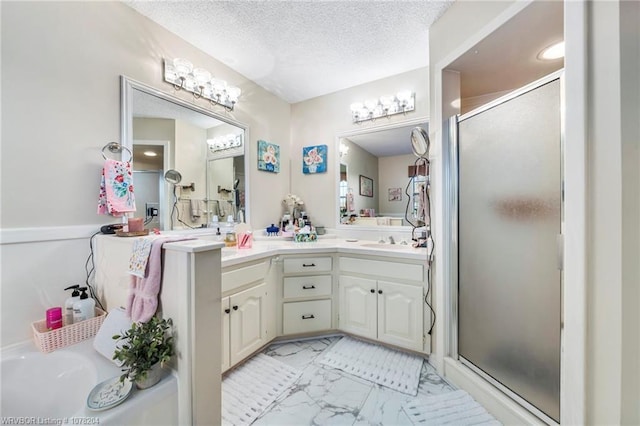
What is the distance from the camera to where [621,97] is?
0.72m

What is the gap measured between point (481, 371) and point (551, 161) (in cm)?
126

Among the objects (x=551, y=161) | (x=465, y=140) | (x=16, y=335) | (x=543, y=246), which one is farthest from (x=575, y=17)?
(x=16, y=335)

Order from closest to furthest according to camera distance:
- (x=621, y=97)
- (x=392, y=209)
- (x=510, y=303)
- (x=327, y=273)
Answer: (x=621, y=97) < (x=510, y=303) < (x=327, y=273) < (x=392, y=209)

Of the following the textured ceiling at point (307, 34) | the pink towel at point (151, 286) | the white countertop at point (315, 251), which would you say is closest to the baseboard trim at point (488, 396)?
the white countertop at point (315, 251)

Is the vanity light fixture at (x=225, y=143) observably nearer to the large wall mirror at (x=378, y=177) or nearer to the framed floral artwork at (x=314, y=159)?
the framed floral artwork at (x=314, y=159)

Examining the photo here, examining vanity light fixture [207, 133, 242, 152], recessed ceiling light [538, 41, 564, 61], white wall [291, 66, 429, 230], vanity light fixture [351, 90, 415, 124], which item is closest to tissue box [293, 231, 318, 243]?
white wall [291, 66, 429, 230]

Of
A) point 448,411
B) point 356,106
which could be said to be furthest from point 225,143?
point 448,411

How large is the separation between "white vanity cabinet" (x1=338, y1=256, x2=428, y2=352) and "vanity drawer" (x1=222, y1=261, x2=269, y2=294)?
0.68 m

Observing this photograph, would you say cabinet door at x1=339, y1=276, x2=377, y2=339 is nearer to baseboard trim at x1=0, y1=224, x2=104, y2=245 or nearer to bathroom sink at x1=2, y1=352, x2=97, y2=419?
bathroom sink at x1=2, y1=352, x2=97, y2=419

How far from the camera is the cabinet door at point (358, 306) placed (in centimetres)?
196

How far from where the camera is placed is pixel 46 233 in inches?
48.9

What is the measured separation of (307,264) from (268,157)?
1292 millimetres

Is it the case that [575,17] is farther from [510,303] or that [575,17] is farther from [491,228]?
[510,303]

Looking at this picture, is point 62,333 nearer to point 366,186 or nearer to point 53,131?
point 53,131
